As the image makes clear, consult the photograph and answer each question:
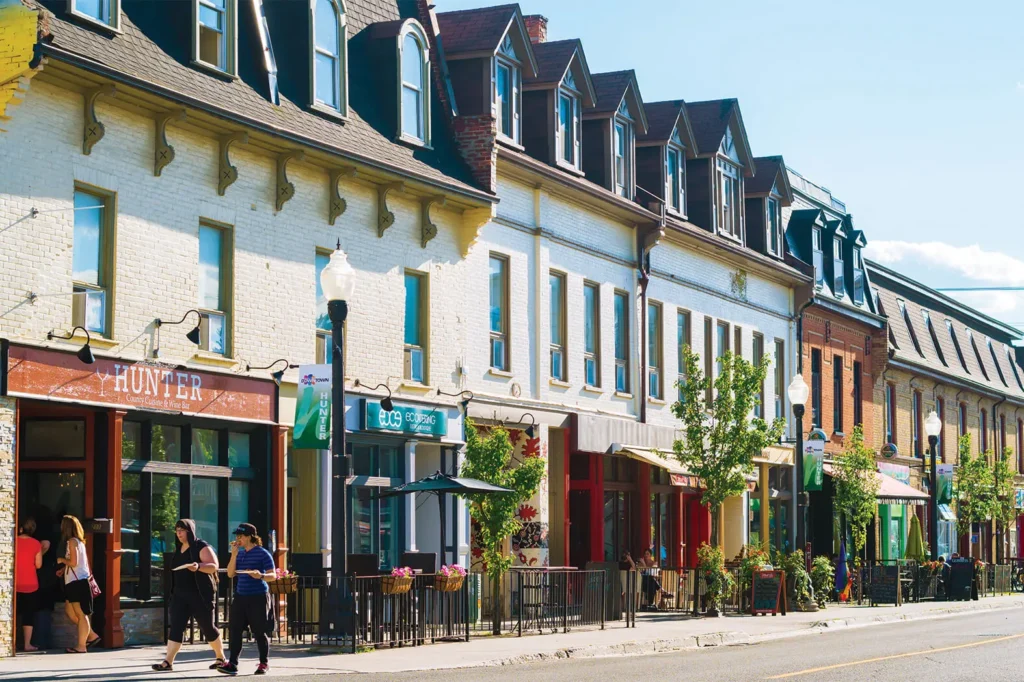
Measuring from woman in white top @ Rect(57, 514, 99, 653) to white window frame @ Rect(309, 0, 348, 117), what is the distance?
763cm

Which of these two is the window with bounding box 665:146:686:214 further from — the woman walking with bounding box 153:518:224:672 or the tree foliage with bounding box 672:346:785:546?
the woman walking with bounding box 153:518:224:672

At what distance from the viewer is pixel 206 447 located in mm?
22031

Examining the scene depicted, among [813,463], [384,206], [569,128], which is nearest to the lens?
[384,206]

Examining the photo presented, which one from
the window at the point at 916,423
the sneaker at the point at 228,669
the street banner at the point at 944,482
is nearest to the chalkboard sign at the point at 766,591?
the sneaker at the point at 228,669

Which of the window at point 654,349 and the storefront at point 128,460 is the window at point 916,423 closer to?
the window at point 654,349

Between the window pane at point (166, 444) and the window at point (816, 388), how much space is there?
24990 millimetres

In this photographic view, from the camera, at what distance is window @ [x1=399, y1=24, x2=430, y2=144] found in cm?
2597

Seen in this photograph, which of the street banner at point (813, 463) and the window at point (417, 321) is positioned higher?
the window at point (417, 321)

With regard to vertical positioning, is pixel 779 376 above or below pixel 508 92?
below

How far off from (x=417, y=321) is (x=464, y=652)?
7.59 meters

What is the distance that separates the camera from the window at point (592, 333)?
31.8 meters

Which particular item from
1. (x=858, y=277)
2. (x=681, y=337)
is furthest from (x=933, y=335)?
(x=681, y=337)

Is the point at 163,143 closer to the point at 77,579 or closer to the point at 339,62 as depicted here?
the point at 339,62

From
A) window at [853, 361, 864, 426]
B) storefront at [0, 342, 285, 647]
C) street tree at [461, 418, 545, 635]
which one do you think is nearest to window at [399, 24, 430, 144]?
street tree at [461, 418, 545, 635]
